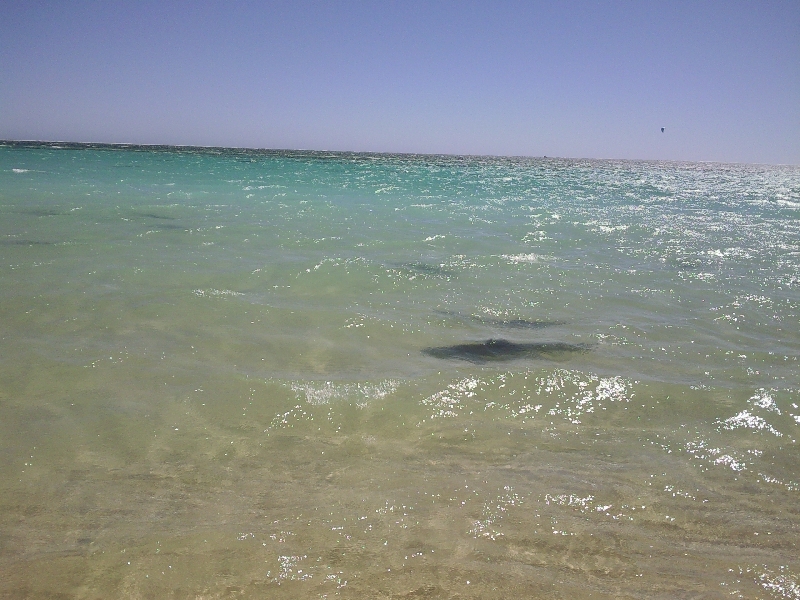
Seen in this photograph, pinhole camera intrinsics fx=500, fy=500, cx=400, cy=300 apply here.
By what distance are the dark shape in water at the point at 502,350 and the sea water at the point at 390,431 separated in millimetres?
34

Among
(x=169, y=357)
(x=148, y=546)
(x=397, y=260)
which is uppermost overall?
(x=397, y=260)

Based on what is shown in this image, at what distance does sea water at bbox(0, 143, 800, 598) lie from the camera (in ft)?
9.41

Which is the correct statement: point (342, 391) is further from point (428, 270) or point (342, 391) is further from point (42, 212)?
point (42, 212)

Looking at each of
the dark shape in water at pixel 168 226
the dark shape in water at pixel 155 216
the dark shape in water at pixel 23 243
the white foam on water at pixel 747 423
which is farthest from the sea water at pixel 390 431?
the dark shape in water at pixel 155 216

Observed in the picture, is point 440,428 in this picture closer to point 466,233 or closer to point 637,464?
point 637,464

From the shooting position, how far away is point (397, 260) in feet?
35.2

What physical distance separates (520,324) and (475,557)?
4.47 meters

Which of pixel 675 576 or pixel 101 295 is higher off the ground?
pixel 101 295

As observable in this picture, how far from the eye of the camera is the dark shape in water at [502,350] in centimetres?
585

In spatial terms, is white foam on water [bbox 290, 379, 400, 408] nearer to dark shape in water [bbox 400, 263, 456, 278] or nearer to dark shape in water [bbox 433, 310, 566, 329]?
dark shape in water [bbox 433, 310, 566, 329]

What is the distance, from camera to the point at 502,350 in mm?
6047

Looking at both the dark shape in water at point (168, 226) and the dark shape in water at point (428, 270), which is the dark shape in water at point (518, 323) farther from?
the dark shape in water at point (168, 226)

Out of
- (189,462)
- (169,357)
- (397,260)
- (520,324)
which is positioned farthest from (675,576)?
(397,260)

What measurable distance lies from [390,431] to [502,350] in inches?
88.9
